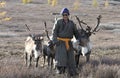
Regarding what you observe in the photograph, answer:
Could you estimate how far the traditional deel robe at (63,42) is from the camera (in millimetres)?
11641

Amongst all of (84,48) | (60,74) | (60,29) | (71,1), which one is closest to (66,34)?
(60,29)

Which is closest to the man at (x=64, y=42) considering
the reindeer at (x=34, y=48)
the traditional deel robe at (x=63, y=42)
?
the traditional deel robe at (x=63, y=42)

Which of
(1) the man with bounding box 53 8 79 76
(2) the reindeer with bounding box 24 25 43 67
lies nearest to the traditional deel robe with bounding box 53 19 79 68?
(1) the man with bounding box 53 8 79 76

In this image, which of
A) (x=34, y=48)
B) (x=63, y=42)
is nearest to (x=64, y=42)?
(x=63, y=42)

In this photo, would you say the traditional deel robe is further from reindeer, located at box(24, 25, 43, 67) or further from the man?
reindeer, located at box(24, 25, 43, 67)

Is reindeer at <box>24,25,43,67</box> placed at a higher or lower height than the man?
lower

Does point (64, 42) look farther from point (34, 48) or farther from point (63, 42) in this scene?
point (34, 48)

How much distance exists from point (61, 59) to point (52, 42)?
61 cm

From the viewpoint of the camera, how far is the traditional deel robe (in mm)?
11641

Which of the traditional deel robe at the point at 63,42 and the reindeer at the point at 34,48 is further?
the reindeer at the point at 34,48

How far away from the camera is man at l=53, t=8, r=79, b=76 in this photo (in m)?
11.6

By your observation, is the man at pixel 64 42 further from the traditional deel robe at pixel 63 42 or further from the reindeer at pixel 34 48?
the reindeer at pixel 34 48

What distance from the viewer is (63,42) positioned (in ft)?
38.6

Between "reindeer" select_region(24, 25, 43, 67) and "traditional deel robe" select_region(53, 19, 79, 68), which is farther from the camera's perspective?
"reindeer" select_region(24, 25, 43, 67)
